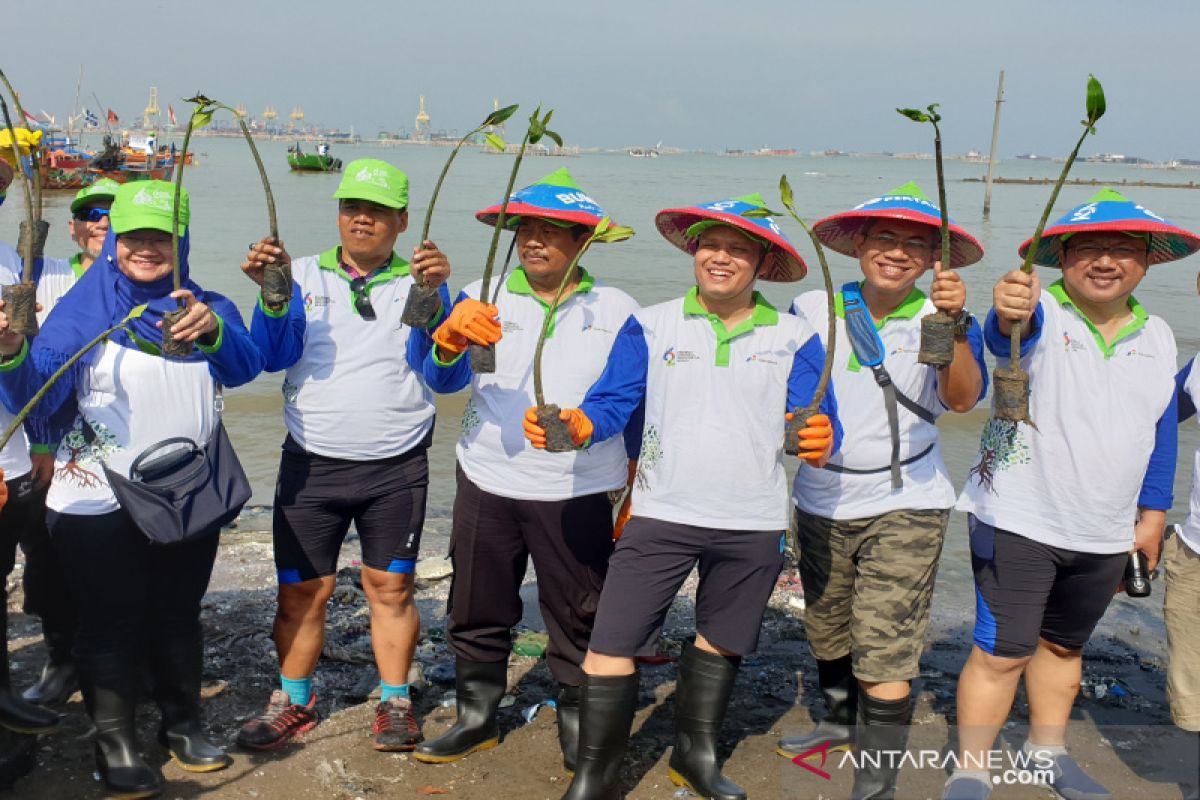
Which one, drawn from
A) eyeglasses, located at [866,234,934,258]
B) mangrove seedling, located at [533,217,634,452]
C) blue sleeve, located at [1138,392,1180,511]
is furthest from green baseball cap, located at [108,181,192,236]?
blue sleeve, located at [1138,392,1180,511]

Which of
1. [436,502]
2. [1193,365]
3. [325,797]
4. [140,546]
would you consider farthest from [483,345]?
[436,502]

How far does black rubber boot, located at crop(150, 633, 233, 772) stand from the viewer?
358 cm

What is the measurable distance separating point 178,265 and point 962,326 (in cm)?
245

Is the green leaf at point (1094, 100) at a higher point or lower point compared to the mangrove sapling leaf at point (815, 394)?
higher

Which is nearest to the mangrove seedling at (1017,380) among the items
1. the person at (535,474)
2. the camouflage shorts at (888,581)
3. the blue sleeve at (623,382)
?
the camouflage shorts at (888,581)

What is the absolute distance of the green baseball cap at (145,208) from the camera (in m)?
3.22

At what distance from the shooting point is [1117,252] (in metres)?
3.31

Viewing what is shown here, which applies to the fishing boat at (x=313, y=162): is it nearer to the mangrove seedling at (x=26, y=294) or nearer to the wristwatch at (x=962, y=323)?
the mangrove seedling at (x=26, y=294)

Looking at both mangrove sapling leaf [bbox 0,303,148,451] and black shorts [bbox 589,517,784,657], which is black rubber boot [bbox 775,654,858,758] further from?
mangrove sapling leaf [bbox 0,303,148,451]

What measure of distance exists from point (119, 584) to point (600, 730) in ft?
5.47

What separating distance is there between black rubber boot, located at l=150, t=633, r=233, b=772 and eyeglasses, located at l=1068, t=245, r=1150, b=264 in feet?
11.1

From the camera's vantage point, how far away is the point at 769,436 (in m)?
3.33

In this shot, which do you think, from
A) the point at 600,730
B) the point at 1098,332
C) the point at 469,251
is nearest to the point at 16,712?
the point at 600,730

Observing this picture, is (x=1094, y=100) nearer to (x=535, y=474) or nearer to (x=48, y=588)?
(x=535, y=474)
